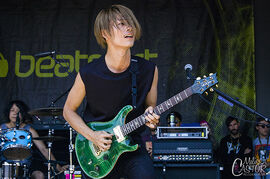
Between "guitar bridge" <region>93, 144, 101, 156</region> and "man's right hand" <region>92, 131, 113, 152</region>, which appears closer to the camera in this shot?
"man's right hand" <region>92, 131, 113, 152</region>

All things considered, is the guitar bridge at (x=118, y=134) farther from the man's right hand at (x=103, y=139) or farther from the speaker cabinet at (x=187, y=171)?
the speaker cabinet at (x=187, y=171)

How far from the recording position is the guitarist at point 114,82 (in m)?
3.51

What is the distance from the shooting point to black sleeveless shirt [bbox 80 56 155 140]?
354 centimetres

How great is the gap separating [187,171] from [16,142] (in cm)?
275

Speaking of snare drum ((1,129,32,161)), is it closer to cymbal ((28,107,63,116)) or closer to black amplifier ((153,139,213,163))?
cymbal ((28,107,63,116))

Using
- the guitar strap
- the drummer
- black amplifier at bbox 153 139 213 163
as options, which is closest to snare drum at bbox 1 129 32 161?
the drummer

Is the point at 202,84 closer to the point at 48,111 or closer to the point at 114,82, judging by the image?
the point at 114,82

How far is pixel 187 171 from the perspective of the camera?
5258 millimetres

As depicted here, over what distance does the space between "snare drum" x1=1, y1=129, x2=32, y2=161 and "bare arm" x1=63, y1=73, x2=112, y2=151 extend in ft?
10.0

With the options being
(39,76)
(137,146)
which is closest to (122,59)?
(137,146)

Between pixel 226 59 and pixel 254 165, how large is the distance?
1860 mm

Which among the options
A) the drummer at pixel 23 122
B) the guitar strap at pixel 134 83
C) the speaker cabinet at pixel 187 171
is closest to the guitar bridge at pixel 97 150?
the guitar strap at pixel 134 83

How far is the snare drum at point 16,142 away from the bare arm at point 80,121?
121 inches

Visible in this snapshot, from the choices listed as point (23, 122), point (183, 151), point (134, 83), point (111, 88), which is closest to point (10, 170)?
point (23, 122)
